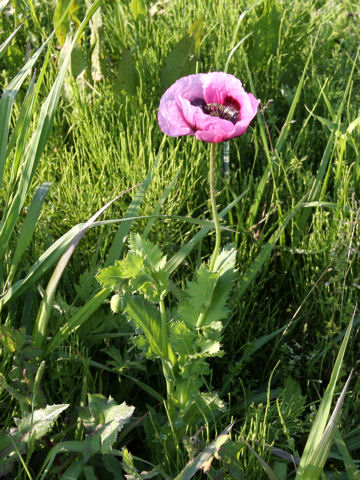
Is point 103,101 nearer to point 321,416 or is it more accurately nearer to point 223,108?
point 223,108

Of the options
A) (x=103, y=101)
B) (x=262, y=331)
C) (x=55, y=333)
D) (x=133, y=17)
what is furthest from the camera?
(x=133, y=17)

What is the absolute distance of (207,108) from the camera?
1.27 metres

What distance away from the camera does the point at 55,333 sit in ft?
4.70

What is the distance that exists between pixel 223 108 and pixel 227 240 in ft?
1.65

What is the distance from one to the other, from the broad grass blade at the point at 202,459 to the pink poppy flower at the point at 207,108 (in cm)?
56

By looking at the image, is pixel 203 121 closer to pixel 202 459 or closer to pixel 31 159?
pixel 31 159

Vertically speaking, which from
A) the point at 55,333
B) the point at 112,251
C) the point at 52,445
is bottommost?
the point at 52,445

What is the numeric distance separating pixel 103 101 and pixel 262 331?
0.95 metres

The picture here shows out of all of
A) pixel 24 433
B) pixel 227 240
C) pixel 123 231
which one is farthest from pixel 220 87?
pixel 24 433

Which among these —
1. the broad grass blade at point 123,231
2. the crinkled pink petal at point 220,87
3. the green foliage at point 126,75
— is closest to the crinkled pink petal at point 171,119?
the crinkled pink petal at point 220,87

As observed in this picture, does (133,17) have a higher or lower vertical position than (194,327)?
higher

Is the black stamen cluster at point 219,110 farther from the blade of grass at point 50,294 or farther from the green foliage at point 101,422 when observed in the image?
the green foliage at point 101,422

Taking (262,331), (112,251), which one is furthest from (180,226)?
(262,331)

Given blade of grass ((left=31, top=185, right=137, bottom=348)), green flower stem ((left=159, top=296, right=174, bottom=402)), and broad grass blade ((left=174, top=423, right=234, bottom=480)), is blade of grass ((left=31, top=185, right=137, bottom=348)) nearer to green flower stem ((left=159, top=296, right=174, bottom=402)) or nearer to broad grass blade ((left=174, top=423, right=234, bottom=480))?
green flower stem ((left=159, top=296, right=174, bottom=402))
